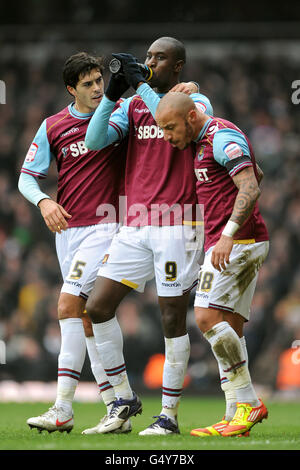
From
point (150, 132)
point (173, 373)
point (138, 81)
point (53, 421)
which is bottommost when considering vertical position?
point (53, 421)

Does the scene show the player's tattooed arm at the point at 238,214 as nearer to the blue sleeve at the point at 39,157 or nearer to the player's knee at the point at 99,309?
the player's knee at the point at 99,309

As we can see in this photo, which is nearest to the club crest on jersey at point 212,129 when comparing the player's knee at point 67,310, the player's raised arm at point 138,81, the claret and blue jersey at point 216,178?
the claret and blue jersey at point 216,178

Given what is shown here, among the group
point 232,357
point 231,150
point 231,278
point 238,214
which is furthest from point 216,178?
point 232,357

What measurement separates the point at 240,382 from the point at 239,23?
34.3 ft

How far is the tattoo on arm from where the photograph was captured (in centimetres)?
537

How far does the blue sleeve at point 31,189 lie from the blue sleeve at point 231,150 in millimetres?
1426

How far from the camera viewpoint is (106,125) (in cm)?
604

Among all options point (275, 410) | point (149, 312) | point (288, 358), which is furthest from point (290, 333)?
point (275, 410)

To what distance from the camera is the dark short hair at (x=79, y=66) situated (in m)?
6.43

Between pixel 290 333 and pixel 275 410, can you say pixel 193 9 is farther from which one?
pixel 275 410

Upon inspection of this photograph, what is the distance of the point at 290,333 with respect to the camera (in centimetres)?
1238

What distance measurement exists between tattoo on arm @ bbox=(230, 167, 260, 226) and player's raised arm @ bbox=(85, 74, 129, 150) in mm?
1087

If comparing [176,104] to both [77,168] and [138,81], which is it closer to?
[138,81]

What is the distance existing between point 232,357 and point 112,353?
87cm
